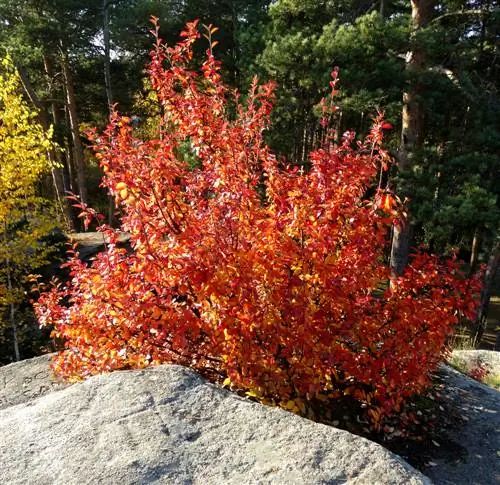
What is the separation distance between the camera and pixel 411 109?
31.9 feet

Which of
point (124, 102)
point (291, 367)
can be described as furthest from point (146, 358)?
point (124, 102)

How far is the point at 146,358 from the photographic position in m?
3.70

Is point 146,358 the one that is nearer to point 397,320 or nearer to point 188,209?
point 188,209

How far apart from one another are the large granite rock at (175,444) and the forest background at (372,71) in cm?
310

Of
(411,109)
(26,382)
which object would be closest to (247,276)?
(26,382)

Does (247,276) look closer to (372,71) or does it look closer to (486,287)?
(372,71)

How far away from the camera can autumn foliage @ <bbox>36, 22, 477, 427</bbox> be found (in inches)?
129

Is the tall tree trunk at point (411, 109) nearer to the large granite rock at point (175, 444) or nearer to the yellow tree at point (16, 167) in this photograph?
the large granite rock at point (175, 444)

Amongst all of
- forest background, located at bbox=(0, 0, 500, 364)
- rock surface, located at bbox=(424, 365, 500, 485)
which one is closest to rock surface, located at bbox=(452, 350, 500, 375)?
forest background, located at bbox=(0, 0, 500, 364)

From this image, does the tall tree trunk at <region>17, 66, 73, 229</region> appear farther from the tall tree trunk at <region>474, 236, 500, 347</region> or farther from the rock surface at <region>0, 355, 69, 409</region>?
the tall tree trunk at <region>474, 236, 500, 347</region>

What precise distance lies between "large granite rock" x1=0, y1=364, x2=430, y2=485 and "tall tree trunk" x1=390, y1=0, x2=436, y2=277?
6257mm

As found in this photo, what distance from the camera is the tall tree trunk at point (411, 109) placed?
868 cm

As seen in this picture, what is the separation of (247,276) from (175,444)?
47.6 inches

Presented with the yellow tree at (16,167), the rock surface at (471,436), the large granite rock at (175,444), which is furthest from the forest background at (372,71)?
the large granite rock at (175,444)
